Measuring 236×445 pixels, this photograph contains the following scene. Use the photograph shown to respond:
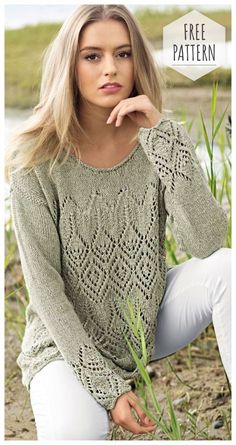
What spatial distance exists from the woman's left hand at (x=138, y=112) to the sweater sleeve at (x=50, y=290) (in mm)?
227

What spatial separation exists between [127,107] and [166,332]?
55 centimetres

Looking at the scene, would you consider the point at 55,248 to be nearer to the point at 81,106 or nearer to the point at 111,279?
the point at 111,279

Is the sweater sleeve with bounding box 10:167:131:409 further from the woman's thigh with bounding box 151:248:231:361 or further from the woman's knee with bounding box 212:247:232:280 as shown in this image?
the woman's knee with bounding box 212:247:232:280

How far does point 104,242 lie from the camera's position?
1.92 meters

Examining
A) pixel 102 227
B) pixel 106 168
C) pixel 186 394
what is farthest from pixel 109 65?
pixel 186 394

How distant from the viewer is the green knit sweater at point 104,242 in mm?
1814

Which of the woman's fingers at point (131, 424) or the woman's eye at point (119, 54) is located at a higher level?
the woman's eye at point (119, 54)

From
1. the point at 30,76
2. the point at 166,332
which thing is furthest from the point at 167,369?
the point at 30,76

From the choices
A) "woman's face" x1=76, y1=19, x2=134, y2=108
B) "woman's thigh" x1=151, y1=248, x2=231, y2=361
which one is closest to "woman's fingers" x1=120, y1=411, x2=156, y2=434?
"woman's thigh" x1=151, y1=248, x2=231, y2=361

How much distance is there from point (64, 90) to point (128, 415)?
70 centimetres

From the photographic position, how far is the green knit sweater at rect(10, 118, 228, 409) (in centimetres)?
181

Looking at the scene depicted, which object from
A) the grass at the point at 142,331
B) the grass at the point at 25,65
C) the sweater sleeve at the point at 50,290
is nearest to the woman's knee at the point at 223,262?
the grass at the point at 142,331

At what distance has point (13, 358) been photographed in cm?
268

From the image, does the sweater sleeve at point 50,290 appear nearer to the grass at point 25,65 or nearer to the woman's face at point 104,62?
the woman's face at point 104,62
